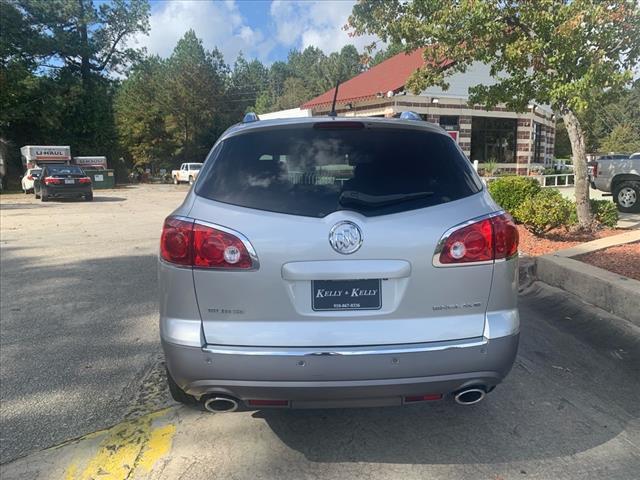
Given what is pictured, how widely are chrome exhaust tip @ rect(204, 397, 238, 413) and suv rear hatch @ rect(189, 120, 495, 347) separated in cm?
32

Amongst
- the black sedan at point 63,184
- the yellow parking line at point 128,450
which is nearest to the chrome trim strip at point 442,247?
the yellow parking line at point 128,450

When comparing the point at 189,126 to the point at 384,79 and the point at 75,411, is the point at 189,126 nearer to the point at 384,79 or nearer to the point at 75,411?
the point at 384,79

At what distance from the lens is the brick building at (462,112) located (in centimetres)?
2342

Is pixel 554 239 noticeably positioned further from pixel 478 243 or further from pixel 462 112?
pixel 462 112

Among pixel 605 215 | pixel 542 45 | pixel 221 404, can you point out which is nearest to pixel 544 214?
pixel 605 215

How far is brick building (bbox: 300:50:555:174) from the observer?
23422 mm

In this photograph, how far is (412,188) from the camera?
2.82 m

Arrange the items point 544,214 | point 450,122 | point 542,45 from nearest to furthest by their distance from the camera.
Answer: point 542,45 < point 544,214 < point 450,122

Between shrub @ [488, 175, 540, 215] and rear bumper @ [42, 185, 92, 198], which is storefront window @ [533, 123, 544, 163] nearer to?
shrub @ [488, 175, 540, 215]

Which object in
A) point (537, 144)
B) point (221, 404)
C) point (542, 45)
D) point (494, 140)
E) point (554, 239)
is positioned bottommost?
point (554, 239)

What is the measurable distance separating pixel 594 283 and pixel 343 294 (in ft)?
13.3

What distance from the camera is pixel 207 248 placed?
266 cm

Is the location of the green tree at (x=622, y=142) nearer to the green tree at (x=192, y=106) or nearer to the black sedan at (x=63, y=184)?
the green tree at (x=192, y=106)

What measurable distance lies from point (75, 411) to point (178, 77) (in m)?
52.0
